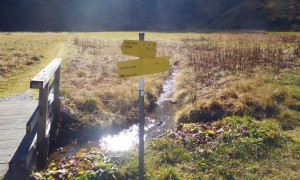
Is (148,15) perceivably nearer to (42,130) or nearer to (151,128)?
(151,128)

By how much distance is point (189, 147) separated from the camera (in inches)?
339

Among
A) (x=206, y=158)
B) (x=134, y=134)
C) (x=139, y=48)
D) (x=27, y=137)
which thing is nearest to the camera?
(x=139, y=48)

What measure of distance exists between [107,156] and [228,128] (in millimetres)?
3782

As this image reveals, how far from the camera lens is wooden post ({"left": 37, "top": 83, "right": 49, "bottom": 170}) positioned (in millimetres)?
7227

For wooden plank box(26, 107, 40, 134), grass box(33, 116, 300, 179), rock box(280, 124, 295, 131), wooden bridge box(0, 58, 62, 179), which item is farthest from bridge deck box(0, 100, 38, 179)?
rock box(280, 124, 295, 131)

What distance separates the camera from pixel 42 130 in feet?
24.5

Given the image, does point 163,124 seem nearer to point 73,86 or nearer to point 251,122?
point 251,122

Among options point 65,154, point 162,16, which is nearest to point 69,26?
point 162,16

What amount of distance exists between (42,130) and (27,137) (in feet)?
1.16

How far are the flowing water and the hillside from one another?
7352cm

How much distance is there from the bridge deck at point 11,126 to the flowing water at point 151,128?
2.45 meters

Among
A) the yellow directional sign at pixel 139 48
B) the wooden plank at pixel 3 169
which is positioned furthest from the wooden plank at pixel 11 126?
the yellow directional sign at pixel 139 48

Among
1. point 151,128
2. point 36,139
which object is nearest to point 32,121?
point 36,139

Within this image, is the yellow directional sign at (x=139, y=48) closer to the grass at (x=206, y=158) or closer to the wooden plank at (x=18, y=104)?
the grass at (x=206, y=158)
